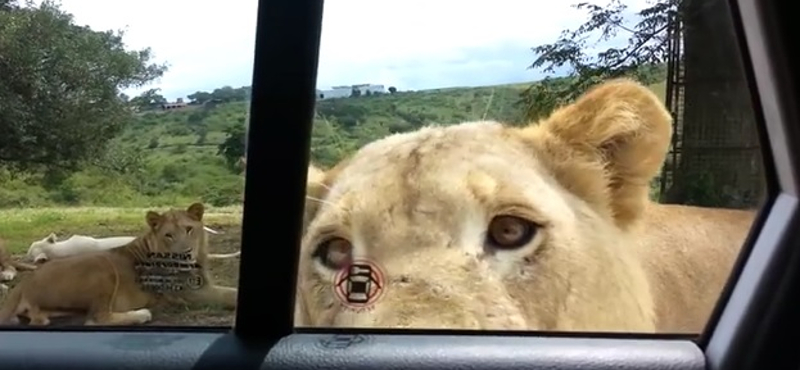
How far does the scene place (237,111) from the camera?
6.80 feet

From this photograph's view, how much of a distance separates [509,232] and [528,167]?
0.44 ft

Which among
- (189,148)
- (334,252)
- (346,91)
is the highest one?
(346,91)

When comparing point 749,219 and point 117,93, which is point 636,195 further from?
point 117,93

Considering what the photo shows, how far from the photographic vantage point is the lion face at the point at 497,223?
6.88 ft

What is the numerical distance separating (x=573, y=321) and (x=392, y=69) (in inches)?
23.0

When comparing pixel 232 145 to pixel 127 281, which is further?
pixel 127 281

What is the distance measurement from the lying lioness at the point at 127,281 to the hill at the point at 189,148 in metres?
0.06

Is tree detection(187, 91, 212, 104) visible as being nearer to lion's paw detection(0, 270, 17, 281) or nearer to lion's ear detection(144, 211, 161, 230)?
lion's ear detection(144, 211, 161, 230)

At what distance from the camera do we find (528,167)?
217cm

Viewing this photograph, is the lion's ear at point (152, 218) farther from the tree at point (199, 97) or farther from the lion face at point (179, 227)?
the tree at point (199, 97)

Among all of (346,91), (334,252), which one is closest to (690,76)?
(346,91)

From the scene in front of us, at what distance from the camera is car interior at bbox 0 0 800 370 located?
198 cm

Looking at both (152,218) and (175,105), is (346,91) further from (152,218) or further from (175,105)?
(152,218)

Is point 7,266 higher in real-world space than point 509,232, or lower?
lower
